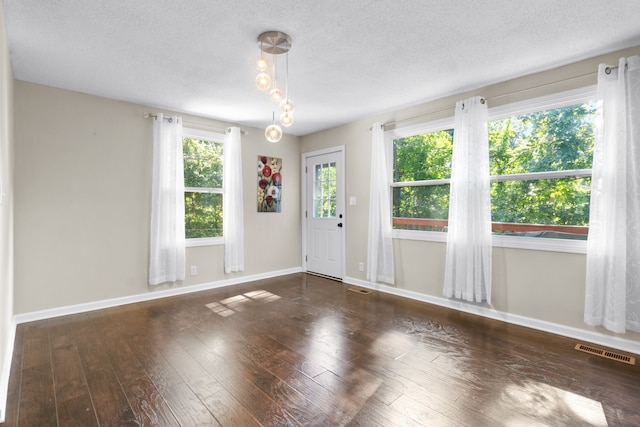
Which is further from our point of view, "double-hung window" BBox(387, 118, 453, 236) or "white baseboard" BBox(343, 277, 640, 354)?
"double-hung window" BBox(387, 118, 453, 236)

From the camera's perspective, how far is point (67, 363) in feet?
8.02

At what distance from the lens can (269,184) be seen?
5.39 m

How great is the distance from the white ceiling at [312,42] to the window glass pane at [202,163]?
2.94 ft

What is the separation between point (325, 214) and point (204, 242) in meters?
2.00

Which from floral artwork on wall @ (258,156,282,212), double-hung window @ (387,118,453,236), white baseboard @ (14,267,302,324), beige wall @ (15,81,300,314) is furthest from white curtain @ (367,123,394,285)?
beige wall @ (15,81,300,314)

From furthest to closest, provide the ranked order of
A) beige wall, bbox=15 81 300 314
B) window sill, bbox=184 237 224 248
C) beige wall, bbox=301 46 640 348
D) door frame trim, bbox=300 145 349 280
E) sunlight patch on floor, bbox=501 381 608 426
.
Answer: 1. door frame trim, bbox=300 145 349 280
2. window sill, bbox=184 237 224 248
3. beige wall, bbox=15 81 300 314
4. beige wall, bbox=301 46 640 348
5. sunlight patch on floor, bbox=501 381 608 426

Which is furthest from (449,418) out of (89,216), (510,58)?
(89,216)

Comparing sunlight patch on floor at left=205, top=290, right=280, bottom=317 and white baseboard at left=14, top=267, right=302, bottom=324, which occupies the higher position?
white baseboard at left=14, top=267, right=302, bottom=324

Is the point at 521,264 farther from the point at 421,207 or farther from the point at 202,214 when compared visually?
the point at 202,214

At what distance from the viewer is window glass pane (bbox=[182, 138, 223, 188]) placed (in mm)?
4531

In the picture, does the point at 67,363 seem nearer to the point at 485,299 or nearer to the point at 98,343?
the point at 98,343

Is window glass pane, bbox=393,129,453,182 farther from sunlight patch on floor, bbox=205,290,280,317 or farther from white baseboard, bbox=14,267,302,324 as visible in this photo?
white baseboard, bbox=14,267,302,324

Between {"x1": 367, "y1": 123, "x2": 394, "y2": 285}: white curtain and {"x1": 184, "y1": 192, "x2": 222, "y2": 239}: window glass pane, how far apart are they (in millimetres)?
2283

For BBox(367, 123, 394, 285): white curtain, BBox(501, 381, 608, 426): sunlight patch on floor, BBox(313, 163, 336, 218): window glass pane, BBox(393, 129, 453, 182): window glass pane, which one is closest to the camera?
BBox(501, 381, 608, 426): sunlight patch on floor
